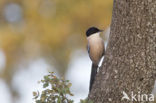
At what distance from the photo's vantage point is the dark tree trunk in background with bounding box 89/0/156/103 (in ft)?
11.9

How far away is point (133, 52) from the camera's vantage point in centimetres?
365

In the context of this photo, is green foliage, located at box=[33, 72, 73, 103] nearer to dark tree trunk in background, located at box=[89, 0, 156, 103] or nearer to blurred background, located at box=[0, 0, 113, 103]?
dark tree trunk in background, located at box=[89, 0, 156, 103]

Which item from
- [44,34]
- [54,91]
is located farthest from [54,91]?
[44,34]

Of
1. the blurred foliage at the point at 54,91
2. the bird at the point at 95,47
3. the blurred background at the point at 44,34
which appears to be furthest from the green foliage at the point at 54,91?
the blurred background at the point at 44,34

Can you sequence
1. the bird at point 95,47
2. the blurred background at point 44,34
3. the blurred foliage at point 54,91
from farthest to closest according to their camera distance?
the blurred background at point 44,34, the bird at point 95,47, the blurred foliage at point 54,91

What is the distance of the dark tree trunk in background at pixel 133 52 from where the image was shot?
11.9 ft

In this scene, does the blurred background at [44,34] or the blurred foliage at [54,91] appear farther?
the blurred background at [44,34]

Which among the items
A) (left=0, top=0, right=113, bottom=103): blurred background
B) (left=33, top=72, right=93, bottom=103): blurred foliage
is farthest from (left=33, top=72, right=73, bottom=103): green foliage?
(left=0, top=0, right=113, bottom=103): blurred background

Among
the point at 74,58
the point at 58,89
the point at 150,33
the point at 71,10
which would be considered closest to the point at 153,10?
the point at 150,33

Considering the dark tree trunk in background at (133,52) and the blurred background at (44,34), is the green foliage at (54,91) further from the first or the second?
the blurred background at (44,34)

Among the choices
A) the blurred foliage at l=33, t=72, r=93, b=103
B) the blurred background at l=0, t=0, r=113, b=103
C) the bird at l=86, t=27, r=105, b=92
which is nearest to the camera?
the blurred foliage at l=33, t=72, r=93, b=103

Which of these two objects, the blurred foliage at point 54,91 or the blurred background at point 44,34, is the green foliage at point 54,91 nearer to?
the blurred foliage at point 54,91

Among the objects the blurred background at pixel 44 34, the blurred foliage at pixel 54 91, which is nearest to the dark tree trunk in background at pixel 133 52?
the blurred foliage at pixel 54 91

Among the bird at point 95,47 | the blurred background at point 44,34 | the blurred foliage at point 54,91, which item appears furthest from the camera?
the blurred background at point 44,34
